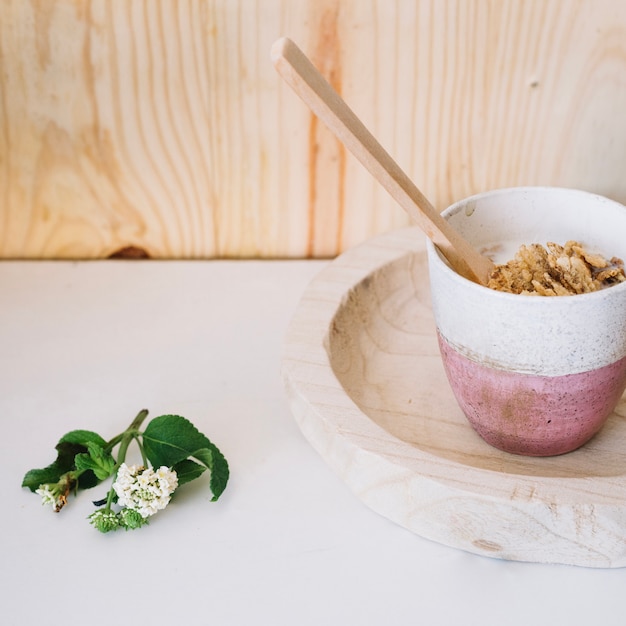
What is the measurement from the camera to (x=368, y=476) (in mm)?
551

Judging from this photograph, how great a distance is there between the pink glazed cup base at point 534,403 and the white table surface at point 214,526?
3.5 inches

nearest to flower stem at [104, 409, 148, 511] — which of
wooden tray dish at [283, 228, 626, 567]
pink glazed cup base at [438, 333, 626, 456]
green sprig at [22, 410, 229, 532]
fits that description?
green sprig at [22, 410, 229, 532]

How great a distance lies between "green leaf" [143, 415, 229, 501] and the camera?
0.61 m

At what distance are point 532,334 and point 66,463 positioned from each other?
0.35 metres

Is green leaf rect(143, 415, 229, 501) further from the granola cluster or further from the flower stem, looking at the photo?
the granola cluster

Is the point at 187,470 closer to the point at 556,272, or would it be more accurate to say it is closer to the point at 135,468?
the point at 135,468

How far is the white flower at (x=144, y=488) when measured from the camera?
22.7 inches

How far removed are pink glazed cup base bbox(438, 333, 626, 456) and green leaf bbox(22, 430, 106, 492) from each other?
27cm

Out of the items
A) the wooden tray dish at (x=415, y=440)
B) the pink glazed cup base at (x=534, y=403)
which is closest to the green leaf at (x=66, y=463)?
the wooden tray dish at (x=415, y=440)

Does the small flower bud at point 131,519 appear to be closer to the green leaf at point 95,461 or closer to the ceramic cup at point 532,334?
the green leaf at point 95,461

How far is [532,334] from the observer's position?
0.52 metres

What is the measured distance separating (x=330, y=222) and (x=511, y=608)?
0.45m

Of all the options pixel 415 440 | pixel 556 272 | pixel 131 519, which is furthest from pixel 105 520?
pixel 556 272

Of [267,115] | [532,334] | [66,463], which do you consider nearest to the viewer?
[532,334]
